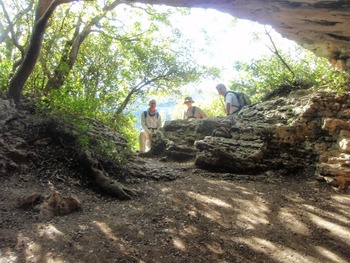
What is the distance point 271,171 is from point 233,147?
1.40 metres

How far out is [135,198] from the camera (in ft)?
22.0

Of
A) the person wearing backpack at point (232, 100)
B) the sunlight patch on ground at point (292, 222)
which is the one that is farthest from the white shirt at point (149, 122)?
the sunlight patch on ground at point (292, 222)

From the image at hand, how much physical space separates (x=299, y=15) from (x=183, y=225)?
5.35 metres

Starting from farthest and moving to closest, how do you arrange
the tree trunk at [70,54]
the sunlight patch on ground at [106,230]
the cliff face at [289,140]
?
the tree trunk at [70,54] < the cliff face at [289,140] < the sunlight patch on ground at [106,230]

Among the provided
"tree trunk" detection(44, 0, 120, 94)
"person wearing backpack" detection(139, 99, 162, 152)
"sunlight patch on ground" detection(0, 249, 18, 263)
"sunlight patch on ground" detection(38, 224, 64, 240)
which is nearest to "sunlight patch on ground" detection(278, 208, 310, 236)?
"sunlight patch on ground" detection(38, 224, 64, 240)

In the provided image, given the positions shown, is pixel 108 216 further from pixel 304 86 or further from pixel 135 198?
pixel 304 86

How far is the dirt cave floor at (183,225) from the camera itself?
4371mm

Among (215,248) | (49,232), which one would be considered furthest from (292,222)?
(49,232)

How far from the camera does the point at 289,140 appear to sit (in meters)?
8.69

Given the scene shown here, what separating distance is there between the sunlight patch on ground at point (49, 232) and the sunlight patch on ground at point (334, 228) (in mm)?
4801

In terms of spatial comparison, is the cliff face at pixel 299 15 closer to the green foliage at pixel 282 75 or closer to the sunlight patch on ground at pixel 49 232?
the green foliage at pixel 282 75

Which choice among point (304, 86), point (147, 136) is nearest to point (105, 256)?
point (147, 136)

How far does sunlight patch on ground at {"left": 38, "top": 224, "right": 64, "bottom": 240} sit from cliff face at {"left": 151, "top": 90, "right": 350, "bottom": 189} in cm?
541

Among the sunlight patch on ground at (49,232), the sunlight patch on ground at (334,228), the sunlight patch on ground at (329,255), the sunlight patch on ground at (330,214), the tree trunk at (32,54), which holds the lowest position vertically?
the sunlight patch on ground at (329,255)
